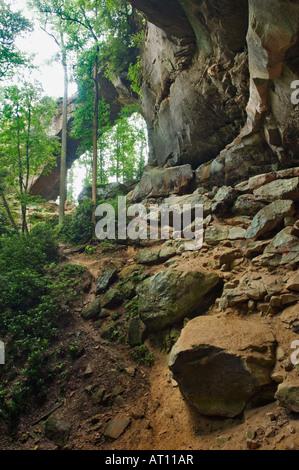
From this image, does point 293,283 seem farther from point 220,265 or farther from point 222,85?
point 222,85

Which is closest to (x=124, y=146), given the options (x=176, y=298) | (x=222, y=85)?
(x=222, y=85)

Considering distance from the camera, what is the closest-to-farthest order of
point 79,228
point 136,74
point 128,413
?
point 128,413 < point 79,228 < point 136,74

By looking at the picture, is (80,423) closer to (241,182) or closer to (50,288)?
(50,288)

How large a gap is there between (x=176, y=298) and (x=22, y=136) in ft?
38.3

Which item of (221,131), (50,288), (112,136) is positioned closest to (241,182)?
(221,131)

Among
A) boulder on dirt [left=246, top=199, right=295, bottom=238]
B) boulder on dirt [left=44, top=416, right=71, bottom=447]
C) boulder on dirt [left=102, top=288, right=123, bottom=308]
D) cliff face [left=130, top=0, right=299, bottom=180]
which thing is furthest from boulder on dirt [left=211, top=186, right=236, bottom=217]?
boulder on dirt [left=44, top=416, right=71, bottom=447]

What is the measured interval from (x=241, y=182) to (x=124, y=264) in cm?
582

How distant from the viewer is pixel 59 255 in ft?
37.3

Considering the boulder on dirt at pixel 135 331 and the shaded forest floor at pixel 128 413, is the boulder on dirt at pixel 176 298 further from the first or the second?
the shaded forest floor at pixel 128 413

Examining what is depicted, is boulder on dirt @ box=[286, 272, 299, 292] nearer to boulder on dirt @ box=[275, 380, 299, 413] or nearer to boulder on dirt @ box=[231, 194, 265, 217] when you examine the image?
boulder on dirt @ box=[275, 380, 299, 413]

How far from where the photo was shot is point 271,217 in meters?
6.70

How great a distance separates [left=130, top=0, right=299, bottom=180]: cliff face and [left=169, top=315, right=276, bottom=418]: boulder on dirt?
257 inches

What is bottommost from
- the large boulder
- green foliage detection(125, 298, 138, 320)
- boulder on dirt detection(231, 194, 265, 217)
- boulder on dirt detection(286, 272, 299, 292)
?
green foliage detection(125, 298, 138, 320)

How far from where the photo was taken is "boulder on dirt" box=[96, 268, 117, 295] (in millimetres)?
8695
